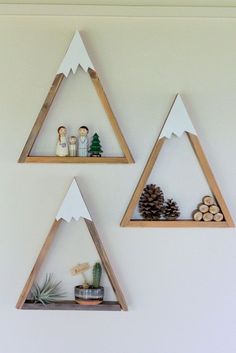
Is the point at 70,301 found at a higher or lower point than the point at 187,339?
higher

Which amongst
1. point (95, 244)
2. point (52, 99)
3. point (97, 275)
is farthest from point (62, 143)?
point (97, 275)

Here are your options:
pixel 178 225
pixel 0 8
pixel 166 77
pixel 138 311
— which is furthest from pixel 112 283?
pixel 0 8

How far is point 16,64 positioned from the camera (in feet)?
5.57

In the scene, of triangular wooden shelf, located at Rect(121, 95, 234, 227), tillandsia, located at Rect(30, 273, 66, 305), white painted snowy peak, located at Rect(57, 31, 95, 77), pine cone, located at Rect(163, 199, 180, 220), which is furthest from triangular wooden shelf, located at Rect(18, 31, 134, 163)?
tillandsia, located at Rect(30, 273, 66, 305)

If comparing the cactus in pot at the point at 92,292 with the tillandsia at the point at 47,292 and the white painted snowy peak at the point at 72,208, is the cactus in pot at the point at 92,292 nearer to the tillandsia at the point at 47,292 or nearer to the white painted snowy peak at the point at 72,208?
the tillandsia at the point at 47,292

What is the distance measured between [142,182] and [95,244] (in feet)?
0.98

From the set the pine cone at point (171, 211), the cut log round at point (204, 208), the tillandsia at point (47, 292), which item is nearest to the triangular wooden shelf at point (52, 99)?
the pine cone at point (171, 211)

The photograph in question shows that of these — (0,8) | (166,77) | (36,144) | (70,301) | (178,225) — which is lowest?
(70,301)

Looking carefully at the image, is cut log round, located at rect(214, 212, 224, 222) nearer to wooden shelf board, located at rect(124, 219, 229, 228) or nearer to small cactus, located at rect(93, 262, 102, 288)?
wooden shelf board, located at rect(124, 219, 229, 228)

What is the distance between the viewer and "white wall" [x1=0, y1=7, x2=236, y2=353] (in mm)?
1686

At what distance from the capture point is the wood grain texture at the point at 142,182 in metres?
1.66

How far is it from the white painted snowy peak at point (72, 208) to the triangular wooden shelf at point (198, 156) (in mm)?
160

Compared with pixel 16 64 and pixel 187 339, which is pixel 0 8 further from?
pixel 187 339

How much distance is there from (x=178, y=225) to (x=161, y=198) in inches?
4.8
